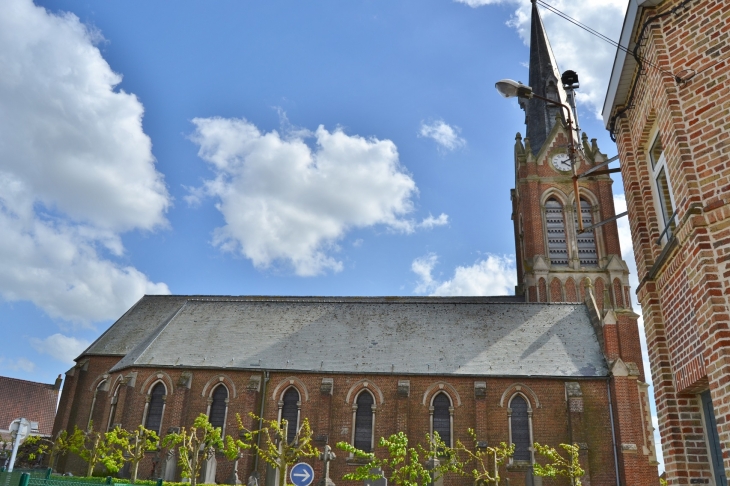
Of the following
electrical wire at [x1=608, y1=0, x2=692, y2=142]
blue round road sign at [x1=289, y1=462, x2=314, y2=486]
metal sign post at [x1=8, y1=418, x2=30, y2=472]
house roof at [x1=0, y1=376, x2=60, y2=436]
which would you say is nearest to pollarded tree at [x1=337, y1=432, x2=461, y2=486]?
blue round road sign at [x1=289, y1=462, x2=314, y2=486]

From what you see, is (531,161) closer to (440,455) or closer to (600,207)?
(600,207)

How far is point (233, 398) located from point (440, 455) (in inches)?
424

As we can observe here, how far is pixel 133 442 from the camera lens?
28.4 metres

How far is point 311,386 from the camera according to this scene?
2889 centimetres

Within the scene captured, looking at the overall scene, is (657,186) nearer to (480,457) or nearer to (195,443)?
(480,457)

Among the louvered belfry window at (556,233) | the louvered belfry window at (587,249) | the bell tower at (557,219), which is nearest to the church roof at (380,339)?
the bell tower at (557,219)

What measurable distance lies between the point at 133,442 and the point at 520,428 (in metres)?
18.8

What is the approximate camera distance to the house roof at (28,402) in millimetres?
53031

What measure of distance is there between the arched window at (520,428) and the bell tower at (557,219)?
10950mm

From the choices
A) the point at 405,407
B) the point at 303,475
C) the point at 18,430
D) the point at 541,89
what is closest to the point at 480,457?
the point at 405,407

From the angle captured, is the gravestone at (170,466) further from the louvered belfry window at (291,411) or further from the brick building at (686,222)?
the brick building at (686,222)

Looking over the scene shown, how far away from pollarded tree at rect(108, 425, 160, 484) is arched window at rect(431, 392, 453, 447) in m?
12.8

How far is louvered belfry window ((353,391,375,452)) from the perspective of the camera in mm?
27562

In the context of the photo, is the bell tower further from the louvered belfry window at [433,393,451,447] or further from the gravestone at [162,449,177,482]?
the gravestone at [162,449,177,482]
